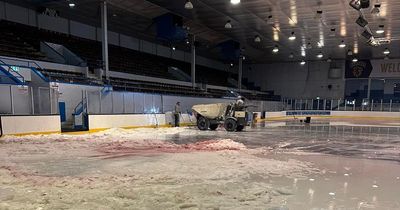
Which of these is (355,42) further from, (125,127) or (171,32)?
(125,127)

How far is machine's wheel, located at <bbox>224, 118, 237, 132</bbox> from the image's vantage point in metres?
14.1

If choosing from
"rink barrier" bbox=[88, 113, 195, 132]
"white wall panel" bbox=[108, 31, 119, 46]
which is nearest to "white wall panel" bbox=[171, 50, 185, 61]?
"white wall panel" bbox=[108, 31, 119, 46]

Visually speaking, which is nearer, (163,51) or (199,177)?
(199,177)

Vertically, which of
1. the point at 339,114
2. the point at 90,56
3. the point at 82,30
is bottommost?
the point at 339,114

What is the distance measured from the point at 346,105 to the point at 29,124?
29510 millimetres

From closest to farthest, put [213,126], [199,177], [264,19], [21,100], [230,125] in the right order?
[199,177] → [21,100] → [230,125] → [213,126] → [264,19]

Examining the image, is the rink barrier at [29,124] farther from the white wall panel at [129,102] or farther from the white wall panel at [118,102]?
the white wall panel at [129,102]

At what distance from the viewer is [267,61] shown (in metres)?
38.4

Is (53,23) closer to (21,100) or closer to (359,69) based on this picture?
(21,100)

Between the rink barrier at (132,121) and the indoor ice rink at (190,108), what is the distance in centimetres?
7

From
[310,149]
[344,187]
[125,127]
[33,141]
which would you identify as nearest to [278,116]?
[125,127]

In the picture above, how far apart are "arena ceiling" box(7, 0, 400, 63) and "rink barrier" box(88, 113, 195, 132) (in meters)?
5.98

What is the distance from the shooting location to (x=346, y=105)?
31.7 metres

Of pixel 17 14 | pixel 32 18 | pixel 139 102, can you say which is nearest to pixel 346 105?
pixel 139 102
